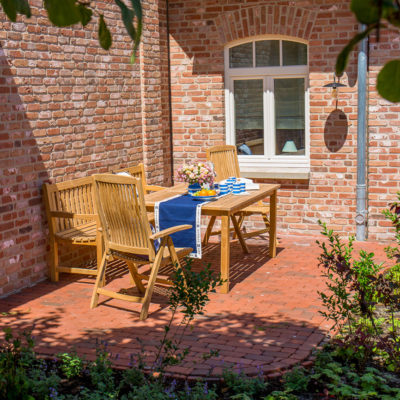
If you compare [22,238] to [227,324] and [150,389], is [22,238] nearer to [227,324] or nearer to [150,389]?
[227,324]

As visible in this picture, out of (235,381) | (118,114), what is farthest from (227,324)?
(118,114)

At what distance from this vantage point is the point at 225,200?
6.87 metres

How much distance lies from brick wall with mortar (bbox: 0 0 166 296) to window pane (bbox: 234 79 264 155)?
1296mm

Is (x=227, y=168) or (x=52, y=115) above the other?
(x=52, y=115)

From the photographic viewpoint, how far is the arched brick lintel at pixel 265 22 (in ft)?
28.0

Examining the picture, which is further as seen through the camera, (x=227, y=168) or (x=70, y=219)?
(x=227, y=168)

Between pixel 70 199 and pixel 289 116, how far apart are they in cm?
334

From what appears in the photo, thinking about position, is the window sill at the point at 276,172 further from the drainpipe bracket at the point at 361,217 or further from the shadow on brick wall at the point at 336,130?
the drainpipe bracket at the point at 361,217

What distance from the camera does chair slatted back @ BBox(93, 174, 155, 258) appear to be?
5.71 metres

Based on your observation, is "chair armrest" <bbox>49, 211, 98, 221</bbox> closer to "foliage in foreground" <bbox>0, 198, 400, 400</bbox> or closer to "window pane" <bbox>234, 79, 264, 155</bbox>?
"foliage in foreground" <bbox>0, 198, 400, 400</bbox>

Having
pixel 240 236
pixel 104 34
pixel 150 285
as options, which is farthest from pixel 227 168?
pixel 104 34

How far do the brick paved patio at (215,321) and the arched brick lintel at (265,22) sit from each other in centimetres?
302

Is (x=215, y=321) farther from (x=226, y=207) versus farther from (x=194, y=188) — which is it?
(x=194, y=188)

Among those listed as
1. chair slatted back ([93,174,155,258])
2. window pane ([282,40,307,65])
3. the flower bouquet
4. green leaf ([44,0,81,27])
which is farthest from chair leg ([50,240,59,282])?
green leaf ([44,0,81,27])
